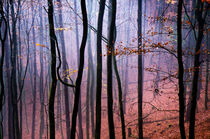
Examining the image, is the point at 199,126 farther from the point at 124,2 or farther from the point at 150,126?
the point at 124,2

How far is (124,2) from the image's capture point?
16938 millimetres

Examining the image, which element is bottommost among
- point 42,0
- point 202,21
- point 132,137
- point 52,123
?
point 132,137

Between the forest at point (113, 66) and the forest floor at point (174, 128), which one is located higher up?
the forest at point (113, 66)

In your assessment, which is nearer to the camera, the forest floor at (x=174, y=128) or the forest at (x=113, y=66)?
the forest at (x=113, y=66)

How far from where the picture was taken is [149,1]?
846 inches

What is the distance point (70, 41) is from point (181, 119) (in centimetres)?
3087

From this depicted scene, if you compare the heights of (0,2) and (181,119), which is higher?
(0,2)

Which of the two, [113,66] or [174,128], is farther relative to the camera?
[113,66]

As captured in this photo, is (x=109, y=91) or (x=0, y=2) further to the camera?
(x=109, y=91)

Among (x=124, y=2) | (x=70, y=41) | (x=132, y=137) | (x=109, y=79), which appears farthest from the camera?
(x=70, y=41)

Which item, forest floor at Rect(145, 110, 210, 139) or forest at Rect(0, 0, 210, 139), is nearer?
forest at Rect(0, 0, 210, 139)

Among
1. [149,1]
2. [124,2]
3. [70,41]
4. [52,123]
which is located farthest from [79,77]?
[70,41]

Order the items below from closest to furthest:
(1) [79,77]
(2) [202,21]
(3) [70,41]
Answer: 1. (2) [202,21]
2. (1) [79,77]
3. (3) [70,41]

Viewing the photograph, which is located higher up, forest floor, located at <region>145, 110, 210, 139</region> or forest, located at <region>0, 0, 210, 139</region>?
forest, located at <region>0, 0, 210, 139</region>
